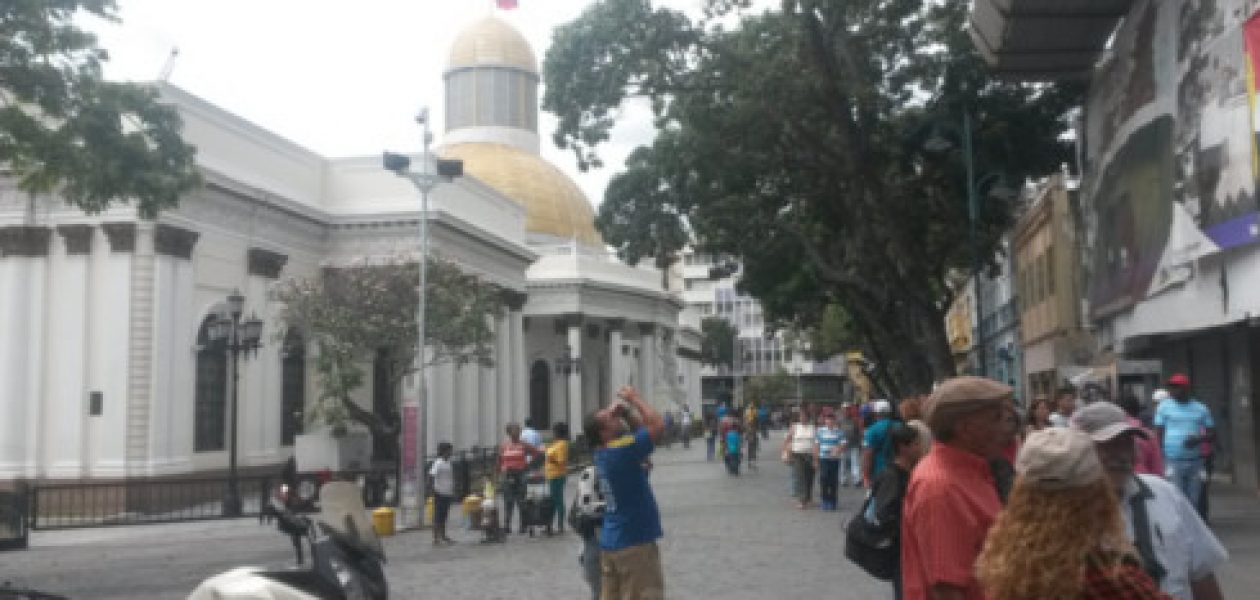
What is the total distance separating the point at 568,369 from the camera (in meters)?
43.1

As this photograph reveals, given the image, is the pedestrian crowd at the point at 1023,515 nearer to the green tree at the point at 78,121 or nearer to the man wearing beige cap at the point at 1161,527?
the man wearing beige cap at the point at 1161,527

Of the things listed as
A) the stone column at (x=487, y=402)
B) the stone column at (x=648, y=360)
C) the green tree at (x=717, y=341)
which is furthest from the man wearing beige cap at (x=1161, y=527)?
the green tree at (x=717, y=341)

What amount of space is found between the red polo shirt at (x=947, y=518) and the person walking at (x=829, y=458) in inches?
586

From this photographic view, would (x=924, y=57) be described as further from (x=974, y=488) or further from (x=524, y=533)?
(x=974, y=488)

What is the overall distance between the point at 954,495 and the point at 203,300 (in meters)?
28.1

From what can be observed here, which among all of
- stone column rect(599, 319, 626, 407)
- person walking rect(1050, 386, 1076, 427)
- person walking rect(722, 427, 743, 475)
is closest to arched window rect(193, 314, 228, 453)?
person walking rect(722, 427, 743, 475)

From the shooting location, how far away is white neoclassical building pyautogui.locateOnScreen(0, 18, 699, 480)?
26.0 metres

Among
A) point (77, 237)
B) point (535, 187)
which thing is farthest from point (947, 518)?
point (535, 187)

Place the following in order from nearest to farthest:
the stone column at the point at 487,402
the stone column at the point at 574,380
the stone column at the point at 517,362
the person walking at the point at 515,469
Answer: the person walking at the point at 515,469
the stone column at the point at 487,402
the stone column at the point at 517,362
the stone column at the point at 574,380

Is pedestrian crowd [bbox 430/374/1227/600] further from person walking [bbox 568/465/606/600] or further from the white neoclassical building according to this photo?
the white neoclassical building

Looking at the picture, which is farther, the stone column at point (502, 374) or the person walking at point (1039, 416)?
the stone column at point (502, 374)

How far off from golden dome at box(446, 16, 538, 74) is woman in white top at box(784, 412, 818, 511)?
49.1 m

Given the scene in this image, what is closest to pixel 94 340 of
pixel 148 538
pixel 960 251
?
pixel 148 538

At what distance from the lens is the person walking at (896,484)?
4793 mm
